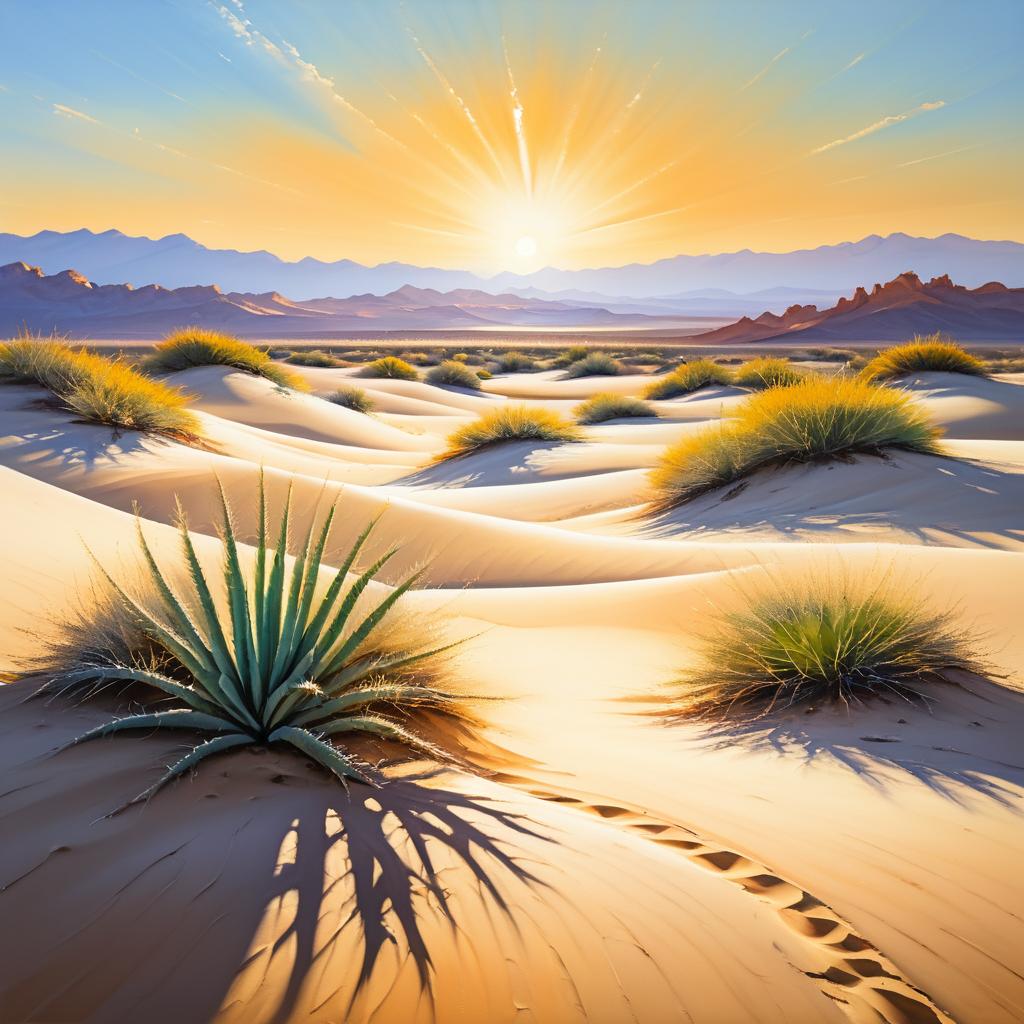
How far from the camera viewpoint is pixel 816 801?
2.80 m

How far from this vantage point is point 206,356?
18.4 meters

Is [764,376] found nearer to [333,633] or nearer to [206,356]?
[206,356]

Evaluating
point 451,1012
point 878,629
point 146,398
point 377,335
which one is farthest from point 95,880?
point 377,335

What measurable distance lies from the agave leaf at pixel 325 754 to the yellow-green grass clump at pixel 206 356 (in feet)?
58.1

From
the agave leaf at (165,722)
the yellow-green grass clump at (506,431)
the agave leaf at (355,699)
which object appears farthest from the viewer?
the yellow-green grass clump at (506,431)

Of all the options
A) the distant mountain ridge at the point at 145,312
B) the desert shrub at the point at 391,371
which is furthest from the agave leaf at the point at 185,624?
the distant mountain ridge at the point at 145,312

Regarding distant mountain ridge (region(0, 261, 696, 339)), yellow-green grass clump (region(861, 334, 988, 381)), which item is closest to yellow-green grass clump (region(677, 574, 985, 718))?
yellow-green grass clump (region(861, 334, 988, 381))

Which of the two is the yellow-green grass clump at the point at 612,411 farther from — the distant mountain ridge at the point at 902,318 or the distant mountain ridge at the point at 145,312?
the distant mountain ridge at the point at 145,312

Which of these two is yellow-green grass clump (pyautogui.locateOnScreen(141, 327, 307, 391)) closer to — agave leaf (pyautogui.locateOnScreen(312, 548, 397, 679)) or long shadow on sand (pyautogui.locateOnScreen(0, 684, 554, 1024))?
agave leaf (pyautogui.locateOnScreen(312, 548, 397, 679))

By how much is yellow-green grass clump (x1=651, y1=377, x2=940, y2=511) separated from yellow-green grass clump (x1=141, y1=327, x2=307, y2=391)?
12232 millimetres

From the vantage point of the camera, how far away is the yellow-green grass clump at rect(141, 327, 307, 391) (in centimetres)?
1823

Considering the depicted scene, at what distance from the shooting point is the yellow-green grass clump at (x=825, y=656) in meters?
3.74

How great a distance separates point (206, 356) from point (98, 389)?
8.66 meters

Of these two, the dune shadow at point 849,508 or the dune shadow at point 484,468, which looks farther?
the dune shadow at point 484,468
